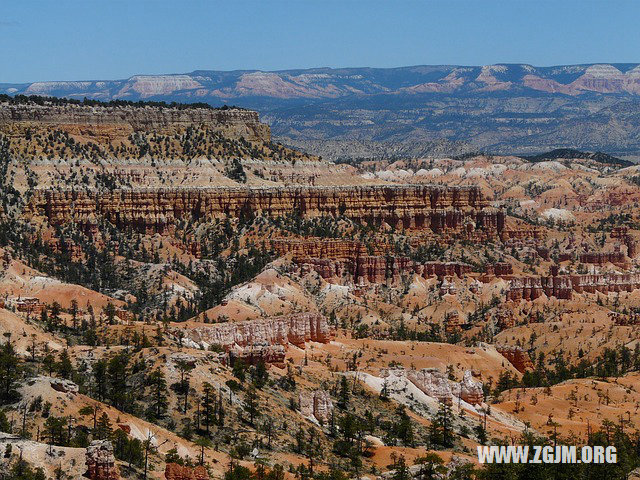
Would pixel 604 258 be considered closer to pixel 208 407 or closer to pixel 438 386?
pixel 438 386

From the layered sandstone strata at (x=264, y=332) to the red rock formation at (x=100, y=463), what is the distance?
3485cm

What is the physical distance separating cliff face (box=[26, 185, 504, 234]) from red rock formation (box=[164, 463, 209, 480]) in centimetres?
10786

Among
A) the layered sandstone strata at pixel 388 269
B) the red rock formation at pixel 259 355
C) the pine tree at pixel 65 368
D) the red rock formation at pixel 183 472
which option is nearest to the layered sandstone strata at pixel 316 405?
the red rock formation at pixel 259 355

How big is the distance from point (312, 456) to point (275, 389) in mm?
11450

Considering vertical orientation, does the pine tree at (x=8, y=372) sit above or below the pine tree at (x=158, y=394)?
above

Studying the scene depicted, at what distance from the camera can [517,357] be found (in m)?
120

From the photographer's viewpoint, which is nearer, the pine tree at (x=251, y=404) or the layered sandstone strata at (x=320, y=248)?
Answer: the pine tree at (x=251, y=404)

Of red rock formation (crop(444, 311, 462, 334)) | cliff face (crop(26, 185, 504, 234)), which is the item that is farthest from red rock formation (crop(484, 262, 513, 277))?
cliff face (crop(26, 185, 504, 234))

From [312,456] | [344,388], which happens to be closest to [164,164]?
[344,388]

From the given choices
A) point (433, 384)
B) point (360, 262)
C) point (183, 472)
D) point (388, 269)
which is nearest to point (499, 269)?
point (388, 269)

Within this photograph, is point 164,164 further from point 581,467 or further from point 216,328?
point 581,467

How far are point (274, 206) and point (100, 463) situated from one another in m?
125

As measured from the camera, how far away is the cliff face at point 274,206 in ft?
561

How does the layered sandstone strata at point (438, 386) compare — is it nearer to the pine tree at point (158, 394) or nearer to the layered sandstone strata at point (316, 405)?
the layered sandstone strata at point (316, 405)
